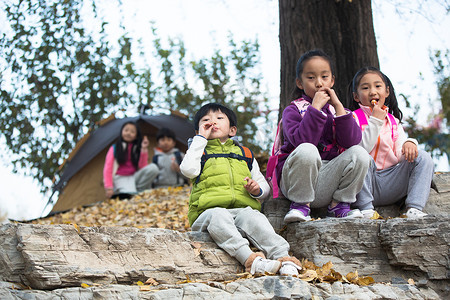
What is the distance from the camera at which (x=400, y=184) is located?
4.23 meters

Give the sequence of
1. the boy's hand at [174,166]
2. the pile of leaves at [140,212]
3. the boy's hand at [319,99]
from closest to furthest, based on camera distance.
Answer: the boy's hand at [319,99], the pile of leaves at [140,212], the boy's hand at [174,166]

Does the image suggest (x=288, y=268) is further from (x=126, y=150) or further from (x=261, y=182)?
(x=126, y=150)

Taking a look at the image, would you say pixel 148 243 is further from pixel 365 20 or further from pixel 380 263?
pixel 365 20

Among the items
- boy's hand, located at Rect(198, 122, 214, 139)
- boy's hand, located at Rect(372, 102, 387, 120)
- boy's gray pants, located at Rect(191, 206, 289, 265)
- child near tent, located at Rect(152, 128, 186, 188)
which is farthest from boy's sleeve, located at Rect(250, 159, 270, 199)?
child near tent, located at Rect(152, 128, 186, 188)

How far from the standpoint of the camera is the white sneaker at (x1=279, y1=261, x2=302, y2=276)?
326 centimetres

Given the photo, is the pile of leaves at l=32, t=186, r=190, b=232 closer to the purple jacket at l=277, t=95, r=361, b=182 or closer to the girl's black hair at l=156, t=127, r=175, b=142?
the girl's black hair at l=156, t=127, r=175, b=142

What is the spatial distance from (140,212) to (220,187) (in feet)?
9.60

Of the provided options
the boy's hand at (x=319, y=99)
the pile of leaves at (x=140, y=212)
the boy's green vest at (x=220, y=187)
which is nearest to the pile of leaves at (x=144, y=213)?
the pile of leaves at (x=140, y=212)

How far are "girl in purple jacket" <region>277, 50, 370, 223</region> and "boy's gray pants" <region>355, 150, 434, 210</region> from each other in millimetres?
218

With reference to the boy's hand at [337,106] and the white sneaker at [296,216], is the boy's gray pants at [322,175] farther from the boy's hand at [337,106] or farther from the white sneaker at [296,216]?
the boy's hand at [337,106]

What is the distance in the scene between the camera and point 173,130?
9.91 metres

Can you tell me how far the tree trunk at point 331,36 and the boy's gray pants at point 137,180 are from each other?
362cm

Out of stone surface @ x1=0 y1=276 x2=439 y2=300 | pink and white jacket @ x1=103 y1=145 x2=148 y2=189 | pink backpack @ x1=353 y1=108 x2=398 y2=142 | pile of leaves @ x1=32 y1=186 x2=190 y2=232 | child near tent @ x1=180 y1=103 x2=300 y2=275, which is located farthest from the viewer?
pink and white jacket @ x1=103 y1=145 x2=148 y2=189

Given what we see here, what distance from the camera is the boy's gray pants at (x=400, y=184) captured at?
161 inches
